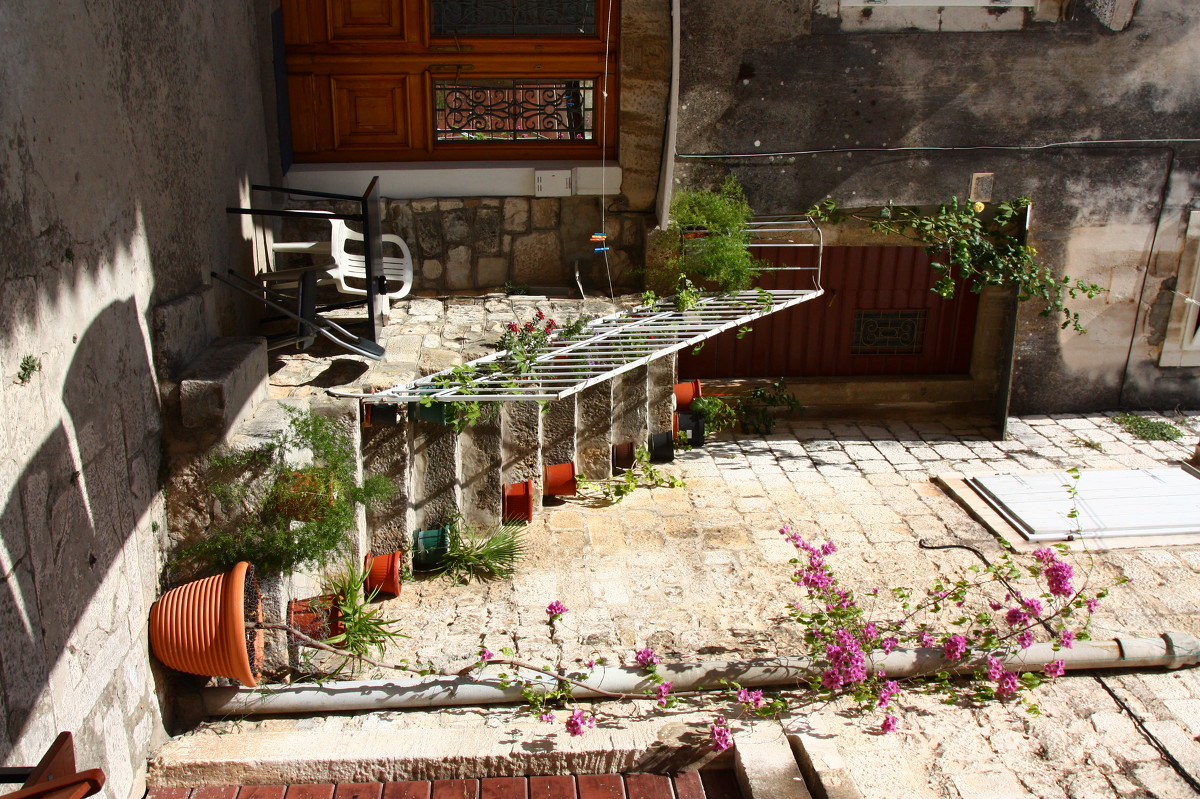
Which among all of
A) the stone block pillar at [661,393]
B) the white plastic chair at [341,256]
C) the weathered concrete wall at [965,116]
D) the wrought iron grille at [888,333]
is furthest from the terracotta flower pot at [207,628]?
the wrought iron grille at [888,333]

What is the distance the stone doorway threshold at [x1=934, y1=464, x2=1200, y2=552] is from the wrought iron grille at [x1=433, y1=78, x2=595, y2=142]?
384cm

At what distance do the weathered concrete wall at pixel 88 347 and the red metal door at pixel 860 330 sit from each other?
4464 millimetres

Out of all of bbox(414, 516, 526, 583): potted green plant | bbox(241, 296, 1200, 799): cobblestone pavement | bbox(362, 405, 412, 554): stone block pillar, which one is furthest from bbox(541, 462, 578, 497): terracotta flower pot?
bbox(362, 405, 412, 554): stone block pillar

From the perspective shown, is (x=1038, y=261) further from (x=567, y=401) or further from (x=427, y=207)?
(x=427, y=207)

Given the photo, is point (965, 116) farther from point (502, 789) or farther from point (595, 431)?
point (502, 789)

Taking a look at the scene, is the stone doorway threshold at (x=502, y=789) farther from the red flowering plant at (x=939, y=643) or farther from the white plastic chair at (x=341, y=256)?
the white plastic chair at (x=341, y=256)

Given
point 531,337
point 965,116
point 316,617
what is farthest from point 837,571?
point 965,116

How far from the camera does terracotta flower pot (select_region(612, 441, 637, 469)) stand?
6.61m

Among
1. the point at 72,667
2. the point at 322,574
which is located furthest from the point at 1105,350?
the point at 72,667

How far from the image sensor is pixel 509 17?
674 cm

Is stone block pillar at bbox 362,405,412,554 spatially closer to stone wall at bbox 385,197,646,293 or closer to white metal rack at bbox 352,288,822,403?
white metal rack at bbox 352,288,822,403

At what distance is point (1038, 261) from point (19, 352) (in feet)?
22.9

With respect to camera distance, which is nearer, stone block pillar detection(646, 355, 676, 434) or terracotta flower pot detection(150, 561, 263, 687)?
terracotta flower pot detection(150, 561, 263, 687)

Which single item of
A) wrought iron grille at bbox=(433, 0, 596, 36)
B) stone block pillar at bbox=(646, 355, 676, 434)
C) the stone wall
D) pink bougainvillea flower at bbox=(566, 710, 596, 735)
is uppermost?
wrought iron grille at bbox=(433, 0, 596, 36)
